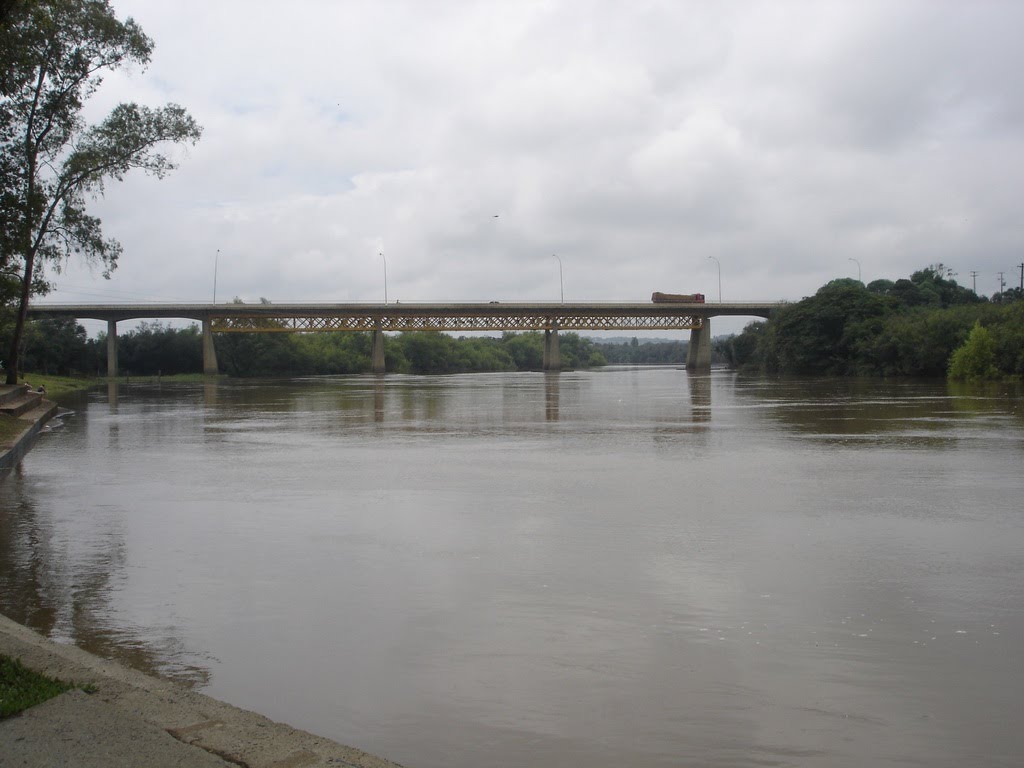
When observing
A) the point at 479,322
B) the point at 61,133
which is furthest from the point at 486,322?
the point at 61,133

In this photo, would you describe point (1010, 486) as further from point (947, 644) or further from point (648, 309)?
point (648, 309)

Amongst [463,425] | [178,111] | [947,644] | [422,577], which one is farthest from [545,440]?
[178,111]

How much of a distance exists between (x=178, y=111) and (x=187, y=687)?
133ft

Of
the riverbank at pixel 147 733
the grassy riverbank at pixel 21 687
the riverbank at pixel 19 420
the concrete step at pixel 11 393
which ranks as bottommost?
the riverbank at pixel 147 733

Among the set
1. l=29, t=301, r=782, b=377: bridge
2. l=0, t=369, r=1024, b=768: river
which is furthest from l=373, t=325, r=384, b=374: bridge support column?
l=0, t=369, r=1024, b=768: river

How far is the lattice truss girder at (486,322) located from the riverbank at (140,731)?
117313 mm

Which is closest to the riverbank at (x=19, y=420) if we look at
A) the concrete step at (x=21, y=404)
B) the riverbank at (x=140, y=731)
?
the concrete step at (x=21, y=404)

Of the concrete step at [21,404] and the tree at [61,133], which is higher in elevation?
the tree at [61,133]

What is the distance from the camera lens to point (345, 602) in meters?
8.69

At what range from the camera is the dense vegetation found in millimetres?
65812

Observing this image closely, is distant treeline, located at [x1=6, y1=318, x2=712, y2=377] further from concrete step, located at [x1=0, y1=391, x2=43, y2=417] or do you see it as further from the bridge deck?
concrete step, located at [x1=0, y1=391, x2=43, y2=417]

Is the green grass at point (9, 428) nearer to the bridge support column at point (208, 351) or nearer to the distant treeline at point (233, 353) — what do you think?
the distant treeline at point (233, 353)

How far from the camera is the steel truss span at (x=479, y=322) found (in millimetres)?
123375

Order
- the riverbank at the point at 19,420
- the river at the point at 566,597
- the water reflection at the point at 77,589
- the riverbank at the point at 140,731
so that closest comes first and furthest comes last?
the riverbank at the point at 140,731 → the river at the point at 566,597 → the water reflection at the point at 77,589 → the riverbank at the point at 19,420
